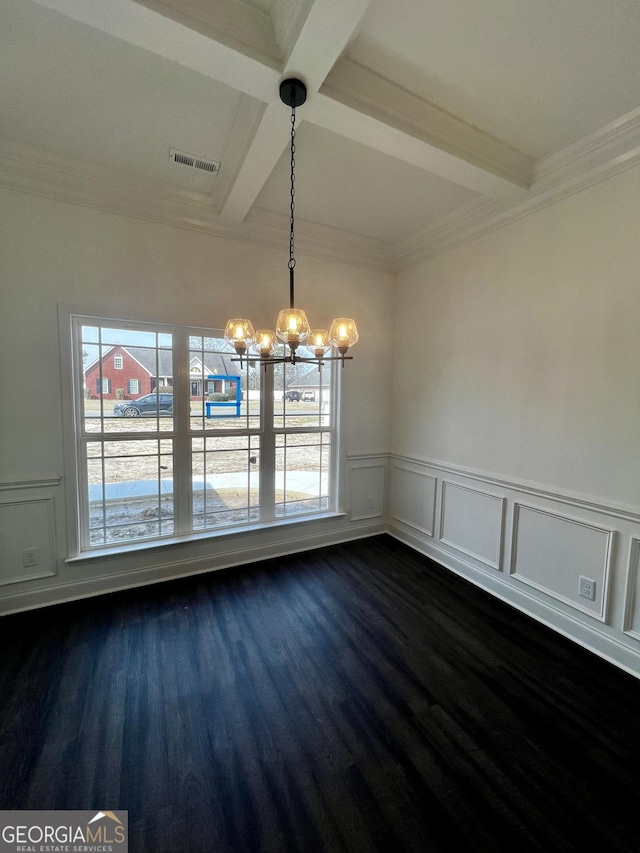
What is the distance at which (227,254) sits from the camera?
2.88 m

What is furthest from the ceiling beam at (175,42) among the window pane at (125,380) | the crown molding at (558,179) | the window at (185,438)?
the crown molding at (558,179)

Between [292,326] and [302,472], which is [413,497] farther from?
[292,326]

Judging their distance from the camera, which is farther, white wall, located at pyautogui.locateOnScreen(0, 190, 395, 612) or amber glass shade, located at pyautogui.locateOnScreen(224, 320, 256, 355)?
white wall, located at pyautogui.locateOnScreen(0, 190, 395, 612)

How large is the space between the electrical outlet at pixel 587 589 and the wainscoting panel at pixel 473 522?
545 millimetres

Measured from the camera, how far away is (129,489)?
2752 mm

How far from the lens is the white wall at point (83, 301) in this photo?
7.44 feet

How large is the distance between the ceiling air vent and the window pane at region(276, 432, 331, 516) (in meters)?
2.19

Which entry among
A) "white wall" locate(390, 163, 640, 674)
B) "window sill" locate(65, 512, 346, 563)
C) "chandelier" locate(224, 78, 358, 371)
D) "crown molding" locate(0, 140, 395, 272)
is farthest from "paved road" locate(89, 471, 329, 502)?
"crown molding" locate(0, 140, 395, 272)

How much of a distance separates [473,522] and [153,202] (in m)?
3.64

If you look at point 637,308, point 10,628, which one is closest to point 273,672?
point 10,628

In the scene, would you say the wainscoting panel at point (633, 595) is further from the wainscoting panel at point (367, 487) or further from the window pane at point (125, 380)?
the window pane at point (125, 380)

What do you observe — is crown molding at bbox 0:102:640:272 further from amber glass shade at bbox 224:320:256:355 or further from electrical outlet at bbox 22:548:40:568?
electrical outlet at bbox 22:548:40:568

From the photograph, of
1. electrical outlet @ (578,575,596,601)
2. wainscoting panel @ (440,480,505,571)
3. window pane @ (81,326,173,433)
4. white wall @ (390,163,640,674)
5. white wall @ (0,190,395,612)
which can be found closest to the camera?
white wall @ (390,163,640,674)

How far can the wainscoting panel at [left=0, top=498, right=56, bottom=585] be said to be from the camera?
90.9 inches
